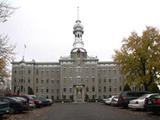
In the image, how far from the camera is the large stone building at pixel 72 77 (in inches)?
5172

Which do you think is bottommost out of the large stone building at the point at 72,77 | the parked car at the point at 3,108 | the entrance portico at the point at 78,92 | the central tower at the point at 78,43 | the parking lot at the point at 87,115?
the parking lot at the point at 87,115

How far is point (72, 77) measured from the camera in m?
133

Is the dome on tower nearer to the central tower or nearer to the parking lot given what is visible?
the central tower

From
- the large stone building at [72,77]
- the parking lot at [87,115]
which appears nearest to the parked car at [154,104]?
the parking lot at [87,115]

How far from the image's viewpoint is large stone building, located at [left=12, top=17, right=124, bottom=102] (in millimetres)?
131375

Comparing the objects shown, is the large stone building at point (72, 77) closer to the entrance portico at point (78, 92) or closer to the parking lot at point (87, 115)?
the entrance portico at point (78, 92)

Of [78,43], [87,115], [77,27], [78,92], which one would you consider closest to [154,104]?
[87,115]

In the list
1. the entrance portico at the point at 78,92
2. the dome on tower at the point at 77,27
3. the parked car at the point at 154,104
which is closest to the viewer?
the parked car at the point at 154,104

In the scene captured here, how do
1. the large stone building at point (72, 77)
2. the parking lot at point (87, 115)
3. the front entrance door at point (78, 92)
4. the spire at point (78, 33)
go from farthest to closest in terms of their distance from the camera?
the large stone building at point (72, 77), the spire at point (78, 33), the front entrance door at point (78, 92), the parking lot at point (87, 115)

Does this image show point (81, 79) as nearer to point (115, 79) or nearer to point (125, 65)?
point (115, 79)

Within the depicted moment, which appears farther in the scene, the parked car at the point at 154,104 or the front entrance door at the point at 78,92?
the front entrance door at the point at 78,92

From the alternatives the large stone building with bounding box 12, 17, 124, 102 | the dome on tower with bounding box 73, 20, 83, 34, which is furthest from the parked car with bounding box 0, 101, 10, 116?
the dome on tower with bounding box 73, 20, 83, 34

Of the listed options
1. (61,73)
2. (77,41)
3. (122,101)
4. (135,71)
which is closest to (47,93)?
(61,73)

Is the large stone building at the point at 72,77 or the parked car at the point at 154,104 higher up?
the large stone building at the point at 72,77
